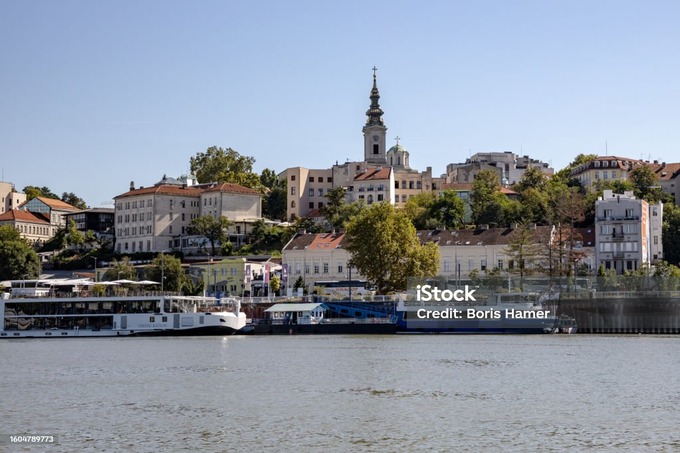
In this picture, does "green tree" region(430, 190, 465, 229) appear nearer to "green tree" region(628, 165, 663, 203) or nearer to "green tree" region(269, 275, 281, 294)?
"green tree" region(628, 165, 663, 203)

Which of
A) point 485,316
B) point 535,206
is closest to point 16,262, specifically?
point 535,206

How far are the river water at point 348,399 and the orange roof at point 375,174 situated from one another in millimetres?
87941

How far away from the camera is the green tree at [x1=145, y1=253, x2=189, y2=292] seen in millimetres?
117062

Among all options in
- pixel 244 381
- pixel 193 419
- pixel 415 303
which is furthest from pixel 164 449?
pixel 415 303

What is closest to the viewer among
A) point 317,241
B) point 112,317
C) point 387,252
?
point 112,317

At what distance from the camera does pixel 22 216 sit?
169750mm

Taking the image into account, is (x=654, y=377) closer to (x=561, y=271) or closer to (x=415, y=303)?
(x=415, y=303)

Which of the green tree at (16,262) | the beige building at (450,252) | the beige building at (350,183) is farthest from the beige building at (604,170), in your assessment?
the green tree at (16,262)

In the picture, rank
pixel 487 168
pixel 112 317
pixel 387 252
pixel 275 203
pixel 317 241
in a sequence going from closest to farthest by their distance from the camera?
pixel 112 317 < pixel 387 252 < pixel 317 241 < pixel 275 203 < pixel 487 168

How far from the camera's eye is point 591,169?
163 meters

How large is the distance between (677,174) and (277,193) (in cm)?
6021

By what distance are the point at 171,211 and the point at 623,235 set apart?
2517 inches

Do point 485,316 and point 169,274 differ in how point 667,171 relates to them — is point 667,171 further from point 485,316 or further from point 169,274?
point 485,316

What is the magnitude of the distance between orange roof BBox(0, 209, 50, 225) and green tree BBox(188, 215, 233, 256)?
1505 inches
